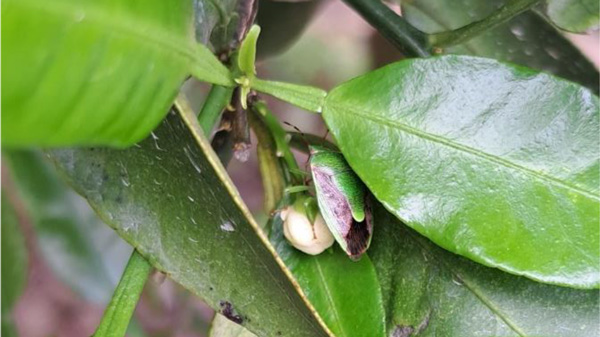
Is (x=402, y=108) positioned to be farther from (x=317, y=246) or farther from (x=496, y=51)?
(x=496, y=51)

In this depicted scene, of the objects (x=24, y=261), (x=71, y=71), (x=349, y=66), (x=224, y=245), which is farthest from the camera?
(x=349, y=66)

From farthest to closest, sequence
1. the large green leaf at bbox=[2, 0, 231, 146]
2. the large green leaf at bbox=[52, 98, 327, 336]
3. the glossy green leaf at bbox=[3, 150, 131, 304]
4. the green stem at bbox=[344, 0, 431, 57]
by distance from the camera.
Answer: the glossy green leaf at bbox=[3, 150, 131, 304] → the green stem at bbox=[344, 0, 431, 57] → the large green leaf at bbox=[52, 98, 327, 336] → the large green leaf at bbox=[2, 0, 231, 146]

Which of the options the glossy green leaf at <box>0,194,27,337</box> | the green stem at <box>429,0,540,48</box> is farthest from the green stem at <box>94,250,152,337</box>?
the glossy green leaf at <box>0,194,27,337</box>

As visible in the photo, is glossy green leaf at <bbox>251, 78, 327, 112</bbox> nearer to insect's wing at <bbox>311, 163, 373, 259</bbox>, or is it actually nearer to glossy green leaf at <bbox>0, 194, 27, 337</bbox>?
insect's wing at <bbox>311, 163, 373, 259</bbox>

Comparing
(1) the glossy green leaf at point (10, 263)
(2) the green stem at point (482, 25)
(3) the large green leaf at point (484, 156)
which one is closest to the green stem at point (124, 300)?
(3) the large green leaf at point (484, 156)

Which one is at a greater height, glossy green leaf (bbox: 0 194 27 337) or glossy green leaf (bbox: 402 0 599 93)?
glossy green leaf (bbox: 402 0 599 93)

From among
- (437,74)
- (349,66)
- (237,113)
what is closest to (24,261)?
(237,113)
